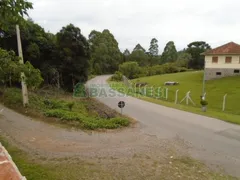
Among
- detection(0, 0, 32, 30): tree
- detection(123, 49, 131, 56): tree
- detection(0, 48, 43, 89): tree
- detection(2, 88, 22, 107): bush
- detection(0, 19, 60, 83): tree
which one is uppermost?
detection(123, 49, 131, 56): tree

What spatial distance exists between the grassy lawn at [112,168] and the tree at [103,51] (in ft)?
156

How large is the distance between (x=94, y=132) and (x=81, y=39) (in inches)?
480

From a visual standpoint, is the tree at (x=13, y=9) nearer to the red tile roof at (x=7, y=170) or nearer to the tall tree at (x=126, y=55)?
the red tile roof at (x=7, y=170)

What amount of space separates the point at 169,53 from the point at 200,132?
56.5 meters

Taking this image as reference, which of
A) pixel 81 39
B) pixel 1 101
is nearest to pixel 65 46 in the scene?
pixel 81 39

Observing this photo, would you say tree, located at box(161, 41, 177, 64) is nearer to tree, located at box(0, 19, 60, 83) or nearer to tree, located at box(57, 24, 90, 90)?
tree, located at box(57, 24, 90, 90)

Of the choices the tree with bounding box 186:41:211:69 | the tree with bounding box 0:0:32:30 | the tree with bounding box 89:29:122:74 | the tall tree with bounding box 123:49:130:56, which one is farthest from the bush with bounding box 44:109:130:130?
the tall tree with bounding box 123:49:130:56

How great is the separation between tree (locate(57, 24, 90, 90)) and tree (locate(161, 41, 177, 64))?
4775cm

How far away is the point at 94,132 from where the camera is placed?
878cm

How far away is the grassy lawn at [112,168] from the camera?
5.07 metres

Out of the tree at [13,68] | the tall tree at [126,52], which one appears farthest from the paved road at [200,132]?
the tall tree at [126,52]

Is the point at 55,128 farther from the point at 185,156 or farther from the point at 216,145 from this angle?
the point at 216,145

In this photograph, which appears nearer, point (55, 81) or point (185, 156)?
point (185, 156)

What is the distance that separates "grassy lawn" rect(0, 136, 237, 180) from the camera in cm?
507
